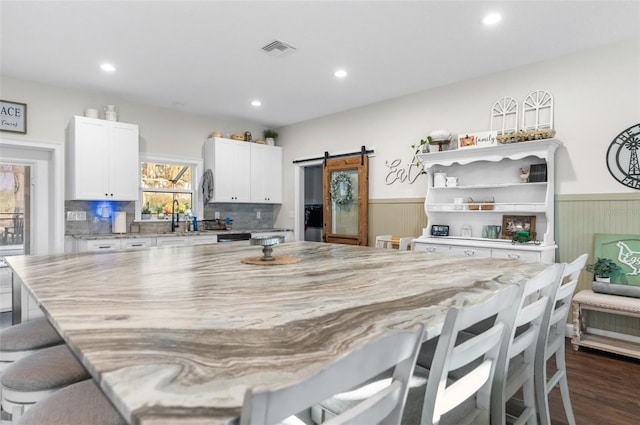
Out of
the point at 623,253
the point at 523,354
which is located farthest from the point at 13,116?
the point at 623,253

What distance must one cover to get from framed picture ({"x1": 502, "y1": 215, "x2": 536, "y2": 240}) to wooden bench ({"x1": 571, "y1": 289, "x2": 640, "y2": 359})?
28.9 inches

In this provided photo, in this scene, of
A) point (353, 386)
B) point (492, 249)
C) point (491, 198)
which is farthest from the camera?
point (491, 198)

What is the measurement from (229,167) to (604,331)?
494 centimetres

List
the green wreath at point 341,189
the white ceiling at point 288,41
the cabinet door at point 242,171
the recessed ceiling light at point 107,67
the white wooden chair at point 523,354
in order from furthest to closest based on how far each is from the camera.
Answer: the cabinet door at point 242,171 → the green wreath at point 341,189 → the recessed ceiling light at point 107,67 → the white ceiling at point 288,41 → the white wooden chair at point 523,354

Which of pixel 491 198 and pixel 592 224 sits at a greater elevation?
pixel 491 198

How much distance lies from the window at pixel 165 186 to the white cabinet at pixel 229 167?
0.34 meters

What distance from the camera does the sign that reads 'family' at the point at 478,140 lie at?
3.82 meters

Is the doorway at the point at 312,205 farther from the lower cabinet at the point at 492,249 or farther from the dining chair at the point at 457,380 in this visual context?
the dining chair at the point at 457,380

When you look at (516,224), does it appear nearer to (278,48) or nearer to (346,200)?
(346,200)

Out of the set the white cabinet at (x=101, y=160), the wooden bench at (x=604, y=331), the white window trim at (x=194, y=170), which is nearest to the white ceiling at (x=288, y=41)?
the white cabinet at (x=101, y=160)

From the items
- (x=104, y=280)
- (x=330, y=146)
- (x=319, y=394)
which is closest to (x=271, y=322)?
(x=319, y=394)

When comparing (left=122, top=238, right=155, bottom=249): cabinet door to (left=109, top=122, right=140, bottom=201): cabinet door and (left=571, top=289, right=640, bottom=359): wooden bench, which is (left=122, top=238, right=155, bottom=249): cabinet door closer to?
(left=109, top=122, right=140, bottom=201): cabinet door

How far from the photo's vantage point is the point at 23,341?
152 centimetres

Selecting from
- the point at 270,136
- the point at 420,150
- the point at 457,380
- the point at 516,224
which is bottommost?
the point at 457,380
